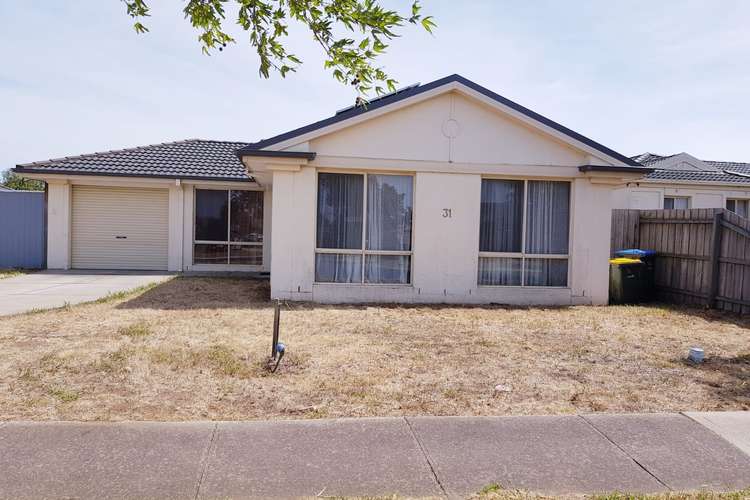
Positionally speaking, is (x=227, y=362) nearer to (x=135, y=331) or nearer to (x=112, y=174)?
(x=135, y=331)

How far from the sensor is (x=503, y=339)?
26.6 ft

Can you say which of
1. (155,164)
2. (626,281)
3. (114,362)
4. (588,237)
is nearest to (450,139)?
(588,237)

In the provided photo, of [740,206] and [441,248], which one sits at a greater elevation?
[740,206]

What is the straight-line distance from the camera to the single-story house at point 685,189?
19672 mm

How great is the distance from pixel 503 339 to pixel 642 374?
2.04 metres

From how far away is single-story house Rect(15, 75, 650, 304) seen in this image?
10.9 meters

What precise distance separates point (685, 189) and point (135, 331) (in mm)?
19046

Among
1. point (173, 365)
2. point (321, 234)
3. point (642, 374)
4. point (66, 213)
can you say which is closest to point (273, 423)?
point (173, 365)

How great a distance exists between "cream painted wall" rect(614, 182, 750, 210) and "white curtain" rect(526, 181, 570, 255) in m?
8.82

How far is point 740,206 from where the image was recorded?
2102 cm

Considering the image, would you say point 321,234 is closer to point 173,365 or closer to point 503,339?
point 503,339

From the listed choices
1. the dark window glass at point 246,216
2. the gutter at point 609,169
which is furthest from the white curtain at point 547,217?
the dark window glass at point 246,216

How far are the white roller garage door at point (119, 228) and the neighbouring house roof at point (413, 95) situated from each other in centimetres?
739

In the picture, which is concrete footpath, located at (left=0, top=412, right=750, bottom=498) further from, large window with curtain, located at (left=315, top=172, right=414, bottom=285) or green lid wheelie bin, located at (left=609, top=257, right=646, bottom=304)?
green lid wheelie bin, located at (left=609, top=257, right=646, bottom=304)
